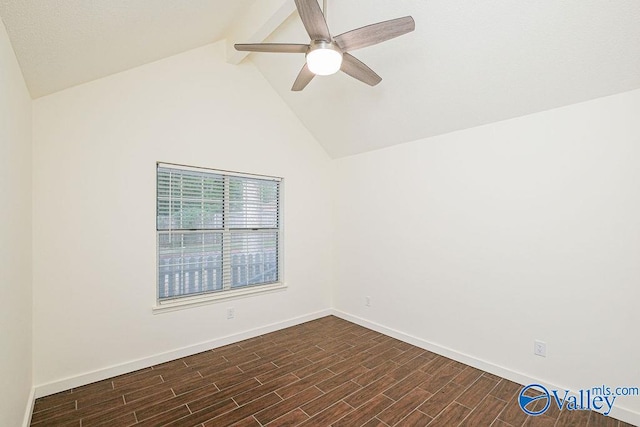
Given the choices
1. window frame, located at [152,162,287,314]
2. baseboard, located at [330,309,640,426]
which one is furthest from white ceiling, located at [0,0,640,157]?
baseboard, located at [330,309,640,426]

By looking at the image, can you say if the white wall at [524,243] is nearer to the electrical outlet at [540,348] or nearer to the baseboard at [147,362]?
the electrical outlet at [540,348]

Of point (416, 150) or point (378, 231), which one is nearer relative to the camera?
point (416, 150)

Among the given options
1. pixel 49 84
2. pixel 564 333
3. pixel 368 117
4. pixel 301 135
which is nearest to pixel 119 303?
pixel 49 84

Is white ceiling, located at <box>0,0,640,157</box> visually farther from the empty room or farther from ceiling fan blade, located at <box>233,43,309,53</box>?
ceiling fan blade, located at <box>233,43,309,53</box>

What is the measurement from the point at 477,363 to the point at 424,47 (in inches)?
115

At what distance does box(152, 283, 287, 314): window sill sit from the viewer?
2.97 meters

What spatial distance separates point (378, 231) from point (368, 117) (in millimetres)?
1419

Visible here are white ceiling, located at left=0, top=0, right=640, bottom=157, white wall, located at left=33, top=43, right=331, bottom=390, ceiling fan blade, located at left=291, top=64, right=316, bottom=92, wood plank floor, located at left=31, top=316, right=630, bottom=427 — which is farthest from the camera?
white wall, located at left=33, top=43, right=331, bottom=390

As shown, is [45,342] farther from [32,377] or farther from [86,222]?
[86,222]

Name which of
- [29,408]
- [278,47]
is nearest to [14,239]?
[29,408]

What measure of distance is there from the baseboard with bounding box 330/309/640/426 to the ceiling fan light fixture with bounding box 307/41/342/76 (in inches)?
115

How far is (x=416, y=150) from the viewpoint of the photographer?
3.40m

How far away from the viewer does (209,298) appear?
10.7 feet

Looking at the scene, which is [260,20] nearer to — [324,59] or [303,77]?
[303,77]
